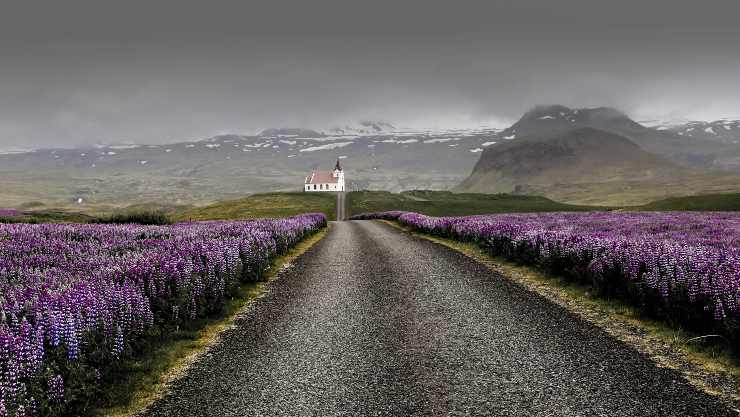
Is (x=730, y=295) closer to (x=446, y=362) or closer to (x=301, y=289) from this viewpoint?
(x=446, y=362)

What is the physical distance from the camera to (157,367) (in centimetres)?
792

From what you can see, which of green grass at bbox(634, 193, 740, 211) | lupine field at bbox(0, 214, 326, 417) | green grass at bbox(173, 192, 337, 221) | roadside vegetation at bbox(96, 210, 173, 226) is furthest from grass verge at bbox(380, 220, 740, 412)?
green grass at bbox(173, 192, 337, 221)

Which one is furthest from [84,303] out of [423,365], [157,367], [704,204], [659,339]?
[704,204]

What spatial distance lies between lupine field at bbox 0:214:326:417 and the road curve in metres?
1.20

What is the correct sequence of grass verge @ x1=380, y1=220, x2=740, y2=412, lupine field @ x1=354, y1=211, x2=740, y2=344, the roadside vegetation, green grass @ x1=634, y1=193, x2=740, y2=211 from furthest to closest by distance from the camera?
1. green grass @ x1=634, y1=193, x2=740, y2=211
2. the roadside vegetation
3. lupine field @ x1=354, y1=211, x2=740, y2=344
4. grass verge @ x1=380, y1=220, x2=740, y2=412

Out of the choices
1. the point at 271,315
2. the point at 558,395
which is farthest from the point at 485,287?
the point at 558,395

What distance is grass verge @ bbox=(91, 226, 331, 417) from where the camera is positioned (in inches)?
263

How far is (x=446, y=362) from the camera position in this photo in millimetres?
7895

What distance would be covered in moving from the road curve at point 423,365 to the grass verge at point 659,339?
0.34 metres

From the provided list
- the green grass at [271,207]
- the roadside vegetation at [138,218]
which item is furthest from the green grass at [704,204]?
the roadside vegetation at [138,218]

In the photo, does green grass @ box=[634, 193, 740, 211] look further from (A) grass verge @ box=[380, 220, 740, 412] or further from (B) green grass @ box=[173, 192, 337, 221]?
(A) grass verge @ box=[380, 220, 740, 412]

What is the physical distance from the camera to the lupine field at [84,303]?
232 inches

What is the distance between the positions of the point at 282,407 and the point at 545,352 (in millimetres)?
4636

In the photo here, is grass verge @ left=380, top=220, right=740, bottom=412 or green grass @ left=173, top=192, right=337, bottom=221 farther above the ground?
grass verge @ left=380, top=220, right=740, bottom=412
